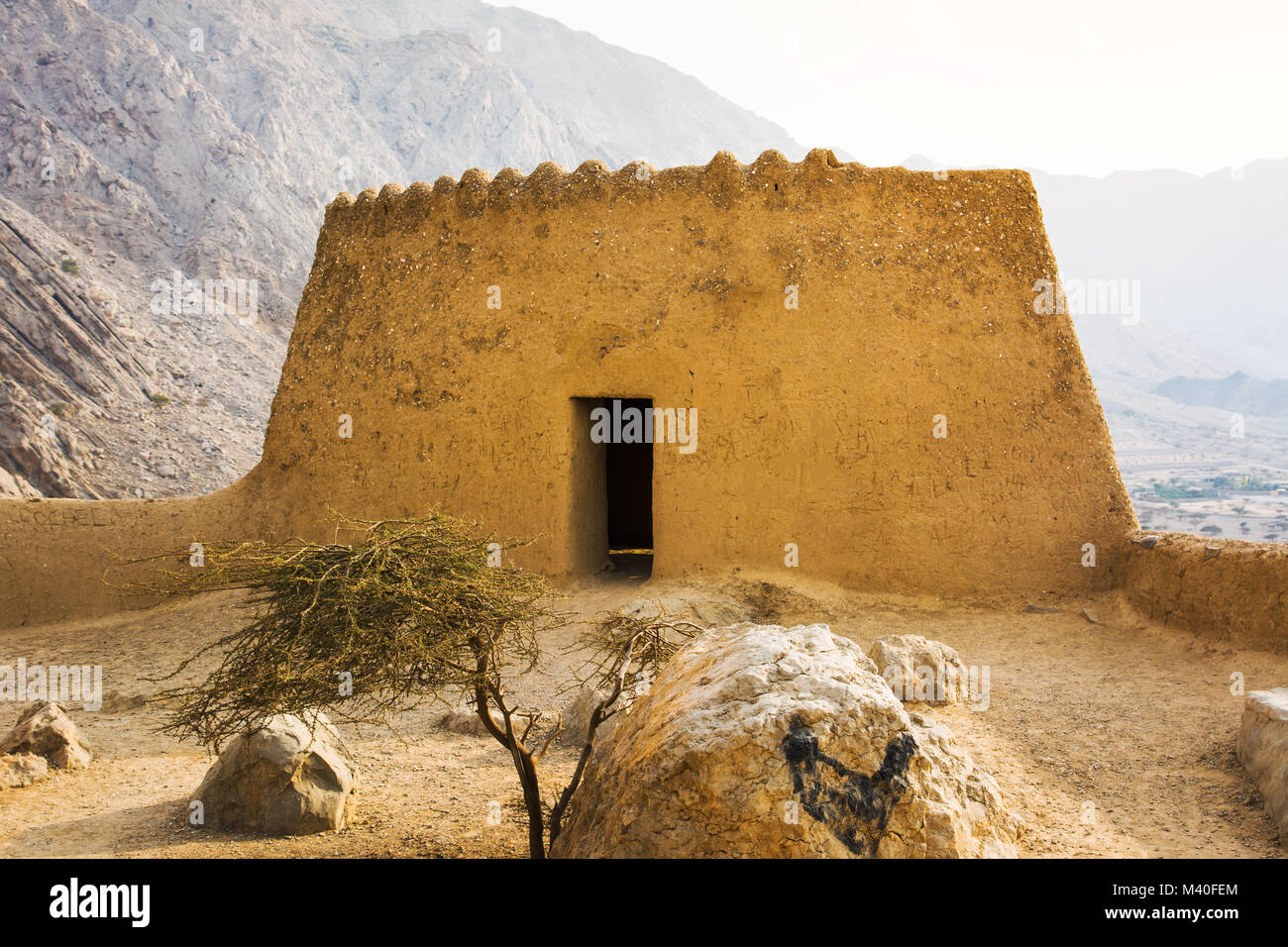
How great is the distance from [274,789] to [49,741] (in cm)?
208

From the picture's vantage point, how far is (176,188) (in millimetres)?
36031

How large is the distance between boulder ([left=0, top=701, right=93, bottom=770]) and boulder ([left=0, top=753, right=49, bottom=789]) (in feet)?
0.33

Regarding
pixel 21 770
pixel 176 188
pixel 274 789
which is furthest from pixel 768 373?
pixel 176 188

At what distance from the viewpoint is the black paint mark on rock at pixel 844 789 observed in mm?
3053

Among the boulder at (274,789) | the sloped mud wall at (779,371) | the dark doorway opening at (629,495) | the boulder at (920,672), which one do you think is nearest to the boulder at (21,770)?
the boulder at (274,789)

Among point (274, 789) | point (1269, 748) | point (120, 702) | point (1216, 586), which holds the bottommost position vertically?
point (120, 702)

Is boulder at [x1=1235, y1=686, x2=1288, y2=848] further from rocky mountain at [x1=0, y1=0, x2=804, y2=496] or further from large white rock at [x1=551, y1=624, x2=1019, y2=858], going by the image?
rocky mountain at [x1=0, y1=0, x2=804, y2=496]

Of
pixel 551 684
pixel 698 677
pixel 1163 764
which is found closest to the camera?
pixel 698 677

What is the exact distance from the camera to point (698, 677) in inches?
143

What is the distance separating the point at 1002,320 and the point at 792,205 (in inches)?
79.7

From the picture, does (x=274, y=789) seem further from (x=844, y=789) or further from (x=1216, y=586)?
(x=1216, y=586)

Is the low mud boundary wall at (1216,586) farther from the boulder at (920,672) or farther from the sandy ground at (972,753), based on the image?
the boulder at (920,672)
